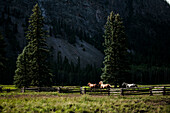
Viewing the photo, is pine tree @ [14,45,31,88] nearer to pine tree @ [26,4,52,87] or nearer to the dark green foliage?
the dark green foliage

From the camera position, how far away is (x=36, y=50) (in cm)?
3180

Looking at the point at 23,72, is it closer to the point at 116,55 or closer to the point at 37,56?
the point at 37,56

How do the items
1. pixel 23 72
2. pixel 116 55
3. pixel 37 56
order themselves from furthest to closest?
pixel 23 72 < pixel 116 55 < pixel 37 56

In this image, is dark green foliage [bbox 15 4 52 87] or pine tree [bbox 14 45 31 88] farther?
pine tree [bbox 14 45 31 88]

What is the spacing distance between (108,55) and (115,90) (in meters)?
9.84

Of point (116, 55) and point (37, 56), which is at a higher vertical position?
point (116, 55)

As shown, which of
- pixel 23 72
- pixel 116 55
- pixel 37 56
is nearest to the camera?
pixel 37 56

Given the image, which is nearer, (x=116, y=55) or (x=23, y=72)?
(x=116, y=55)

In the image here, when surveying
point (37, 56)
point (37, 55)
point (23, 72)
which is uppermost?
point (37, 55)

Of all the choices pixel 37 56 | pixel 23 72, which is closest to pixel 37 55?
pixel 37 56

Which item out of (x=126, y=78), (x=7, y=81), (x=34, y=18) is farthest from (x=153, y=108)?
(x=7, y=81)

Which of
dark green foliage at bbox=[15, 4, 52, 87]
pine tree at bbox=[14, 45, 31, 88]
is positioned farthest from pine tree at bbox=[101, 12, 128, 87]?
pine tree at bbox=[14, 45, 31, 88]

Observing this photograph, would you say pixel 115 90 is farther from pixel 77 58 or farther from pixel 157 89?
pixel 77 58

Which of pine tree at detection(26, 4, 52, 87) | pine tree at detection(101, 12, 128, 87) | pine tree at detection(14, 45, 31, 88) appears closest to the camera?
pine tree at detection(26, 4, 52, 87)
